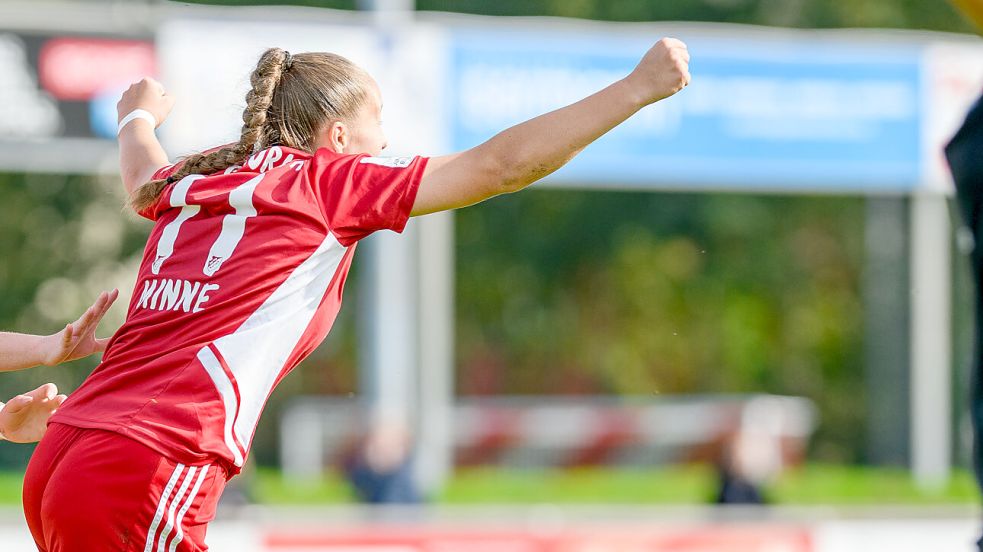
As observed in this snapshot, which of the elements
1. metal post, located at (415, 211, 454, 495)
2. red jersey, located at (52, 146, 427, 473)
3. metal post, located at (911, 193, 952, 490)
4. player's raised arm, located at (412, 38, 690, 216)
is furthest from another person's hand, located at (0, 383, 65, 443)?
metal post, located at (911, 193, 952, 490)

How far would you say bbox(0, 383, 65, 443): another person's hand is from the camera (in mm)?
3029

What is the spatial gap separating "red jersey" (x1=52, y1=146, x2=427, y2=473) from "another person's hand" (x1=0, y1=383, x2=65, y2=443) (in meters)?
0.26

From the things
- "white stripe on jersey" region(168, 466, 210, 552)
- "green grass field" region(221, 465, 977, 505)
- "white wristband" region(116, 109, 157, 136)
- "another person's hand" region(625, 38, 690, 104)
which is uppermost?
"white wristband" region(116, 109, 157, 136)

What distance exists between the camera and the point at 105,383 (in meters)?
2.74

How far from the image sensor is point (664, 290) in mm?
29891

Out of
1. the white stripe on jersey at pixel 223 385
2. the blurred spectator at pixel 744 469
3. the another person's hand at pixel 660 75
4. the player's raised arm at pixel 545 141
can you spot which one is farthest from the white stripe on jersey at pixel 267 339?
the blurred spectator at pixel 744 469

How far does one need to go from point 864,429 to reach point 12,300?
16.7 metres

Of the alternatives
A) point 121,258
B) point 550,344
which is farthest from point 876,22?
point 121,258

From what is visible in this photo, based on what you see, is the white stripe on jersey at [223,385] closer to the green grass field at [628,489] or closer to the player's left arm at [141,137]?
the player's left arm at [141,137]

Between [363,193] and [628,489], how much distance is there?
42.2 feet

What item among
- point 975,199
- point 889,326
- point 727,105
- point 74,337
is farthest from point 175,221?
point 889,326

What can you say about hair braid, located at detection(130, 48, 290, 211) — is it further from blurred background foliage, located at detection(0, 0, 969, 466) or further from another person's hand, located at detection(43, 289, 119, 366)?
blurred background foliage, located at detection(0, 0, 969, 466)

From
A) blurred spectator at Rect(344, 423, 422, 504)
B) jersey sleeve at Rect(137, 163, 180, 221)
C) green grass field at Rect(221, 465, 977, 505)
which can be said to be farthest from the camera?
green grass field at Rect(221, 465, 977, 505)

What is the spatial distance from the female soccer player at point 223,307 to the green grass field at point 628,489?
872cm
